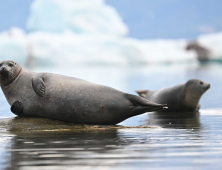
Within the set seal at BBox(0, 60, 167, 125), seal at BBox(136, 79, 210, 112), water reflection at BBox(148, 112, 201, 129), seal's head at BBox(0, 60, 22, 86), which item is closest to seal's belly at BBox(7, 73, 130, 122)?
seal at BBox(0, 60, 167, 125)

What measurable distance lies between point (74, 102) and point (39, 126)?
68 centimetres

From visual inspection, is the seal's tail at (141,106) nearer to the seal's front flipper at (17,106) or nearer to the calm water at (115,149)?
the calm water at (115,149)

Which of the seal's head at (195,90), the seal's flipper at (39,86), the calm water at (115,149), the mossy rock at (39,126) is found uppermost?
the seal's head at (195,90)

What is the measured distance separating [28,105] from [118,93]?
1.56m

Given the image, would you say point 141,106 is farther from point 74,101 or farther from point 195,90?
point 195,90

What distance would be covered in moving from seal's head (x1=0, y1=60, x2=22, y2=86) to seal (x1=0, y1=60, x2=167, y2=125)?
0.06ft

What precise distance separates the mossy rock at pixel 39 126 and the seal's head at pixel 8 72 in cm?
74

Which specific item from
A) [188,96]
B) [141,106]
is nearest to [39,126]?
[141,106]

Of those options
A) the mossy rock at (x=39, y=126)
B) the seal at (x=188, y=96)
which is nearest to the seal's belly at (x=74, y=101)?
the mossy rock at (x=39, y=126)

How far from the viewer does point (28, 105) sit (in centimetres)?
773

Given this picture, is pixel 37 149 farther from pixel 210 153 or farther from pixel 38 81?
pixel 38 81

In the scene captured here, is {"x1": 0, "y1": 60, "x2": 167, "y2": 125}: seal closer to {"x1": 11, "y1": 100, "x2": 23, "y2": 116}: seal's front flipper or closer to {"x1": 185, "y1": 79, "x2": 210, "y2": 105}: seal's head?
{"x1": 11, "y1": 100, "x2": 23, "y2": 116}: seal's front flipper

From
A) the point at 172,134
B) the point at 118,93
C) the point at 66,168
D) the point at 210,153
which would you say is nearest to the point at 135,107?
the point at 118,93

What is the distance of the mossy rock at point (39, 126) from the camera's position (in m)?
7.15
